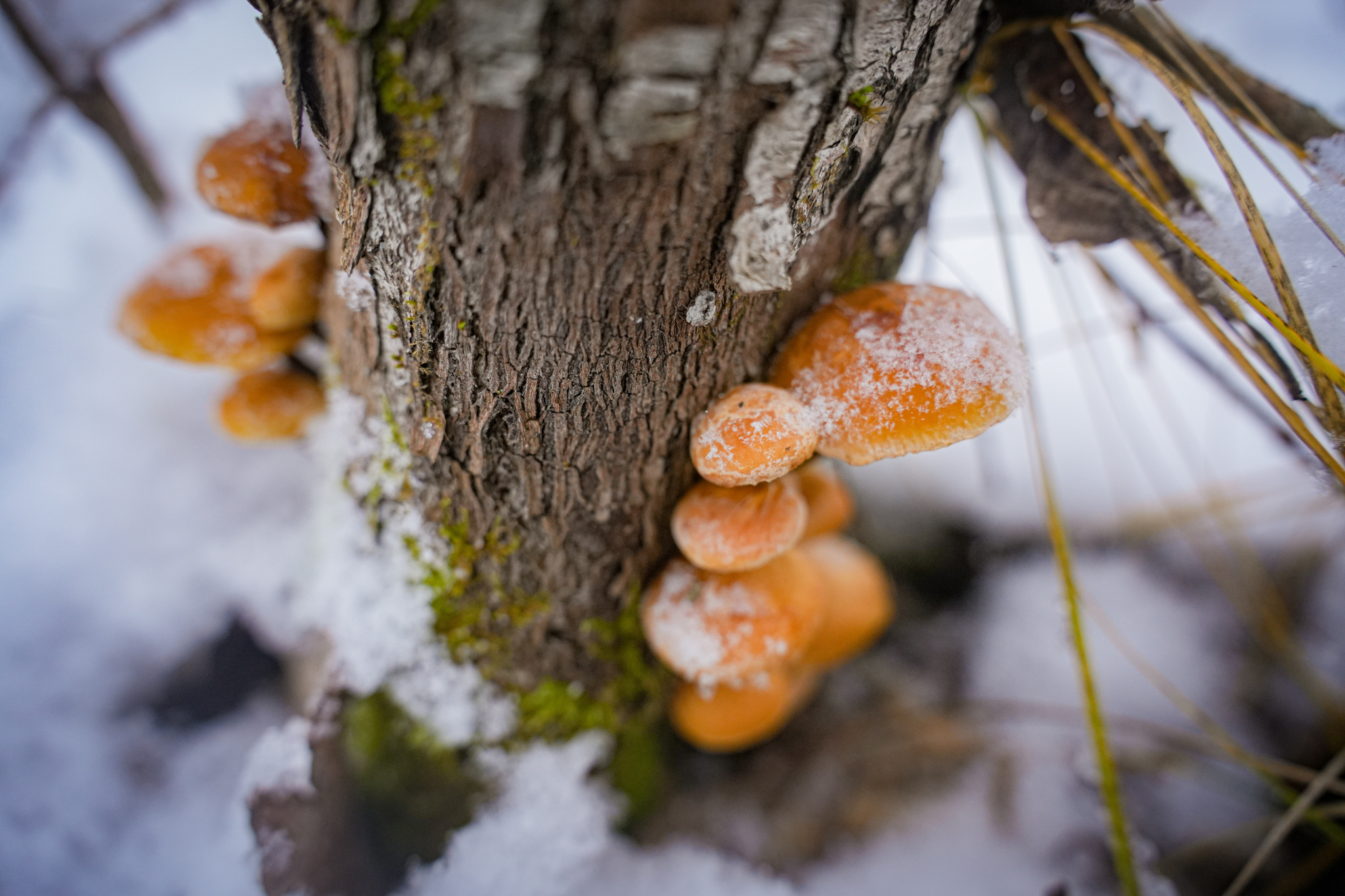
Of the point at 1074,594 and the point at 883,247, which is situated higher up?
the point at 883,247

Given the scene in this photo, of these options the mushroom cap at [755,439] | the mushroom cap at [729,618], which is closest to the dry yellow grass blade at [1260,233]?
the mushroom cap at [755,439]

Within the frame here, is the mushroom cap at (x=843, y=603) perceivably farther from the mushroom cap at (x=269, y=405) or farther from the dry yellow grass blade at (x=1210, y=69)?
the mushroom cap at (x=269, y=405)

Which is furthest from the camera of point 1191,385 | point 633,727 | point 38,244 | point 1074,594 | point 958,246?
point 958,246

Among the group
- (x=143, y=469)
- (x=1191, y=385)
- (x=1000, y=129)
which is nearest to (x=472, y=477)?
(x=1000, y=129)

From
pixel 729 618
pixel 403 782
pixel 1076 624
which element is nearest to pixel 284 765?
pixel 403 782

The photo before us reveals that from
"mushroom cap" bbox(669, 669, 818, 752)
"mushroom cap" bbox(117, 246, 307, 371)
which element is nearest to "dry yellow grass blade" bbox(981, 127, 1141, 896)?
"mushroom cap" bbox(669, 669, 818, 752)

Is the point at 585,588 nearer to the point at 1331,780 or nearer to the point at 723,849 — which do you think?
the point at 723,849
